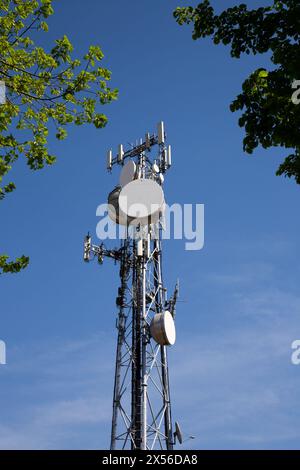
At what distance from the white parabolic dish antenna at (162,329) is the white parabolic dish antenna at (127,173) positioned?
9169 mm

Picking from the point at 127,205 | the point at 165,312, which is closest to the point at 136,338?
the point at 165,312

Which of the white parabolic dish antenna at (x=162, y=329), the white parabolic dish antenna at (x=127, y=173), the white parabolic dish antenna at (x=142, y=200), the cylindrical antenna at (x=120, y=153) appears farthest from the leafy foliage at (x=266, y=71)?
the cylindrical antenna at (x=120, y=153)

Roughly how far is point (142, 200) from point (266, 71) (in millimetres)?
21412

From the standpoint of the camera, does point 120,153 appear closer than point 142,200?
No

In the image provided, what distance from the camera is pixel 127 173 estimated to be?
33406mm

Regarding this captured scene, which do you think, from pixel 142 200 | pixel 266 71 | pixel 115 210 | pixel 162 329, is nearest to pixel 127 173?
pixel 115 210

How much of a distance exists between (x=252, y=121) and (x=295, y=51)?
4.13 feet

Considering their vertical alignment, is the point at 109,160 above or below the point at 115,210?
above

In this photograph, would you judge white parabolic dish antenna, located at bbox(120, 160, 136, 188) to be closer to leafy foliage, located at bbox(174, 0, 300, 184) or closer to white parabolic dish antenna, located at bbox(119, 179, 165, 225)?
white parabolic dish antenna, located at bbox(119, 179, 165, 225)

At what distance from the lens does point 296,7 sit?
29.2 ft

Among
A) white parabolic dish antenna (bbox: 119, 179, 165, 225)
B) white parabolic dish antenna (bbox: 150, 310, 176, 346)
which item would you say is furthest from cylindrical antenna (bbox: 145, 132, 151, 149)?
white parabolic dish antenna (bbox: 150, 310, 176, 346)

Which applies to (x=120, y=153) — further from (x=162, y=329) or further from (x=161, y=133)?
(x=162, y=329)

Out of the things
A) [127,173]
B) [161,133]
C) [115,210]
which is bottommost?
[115,210]
